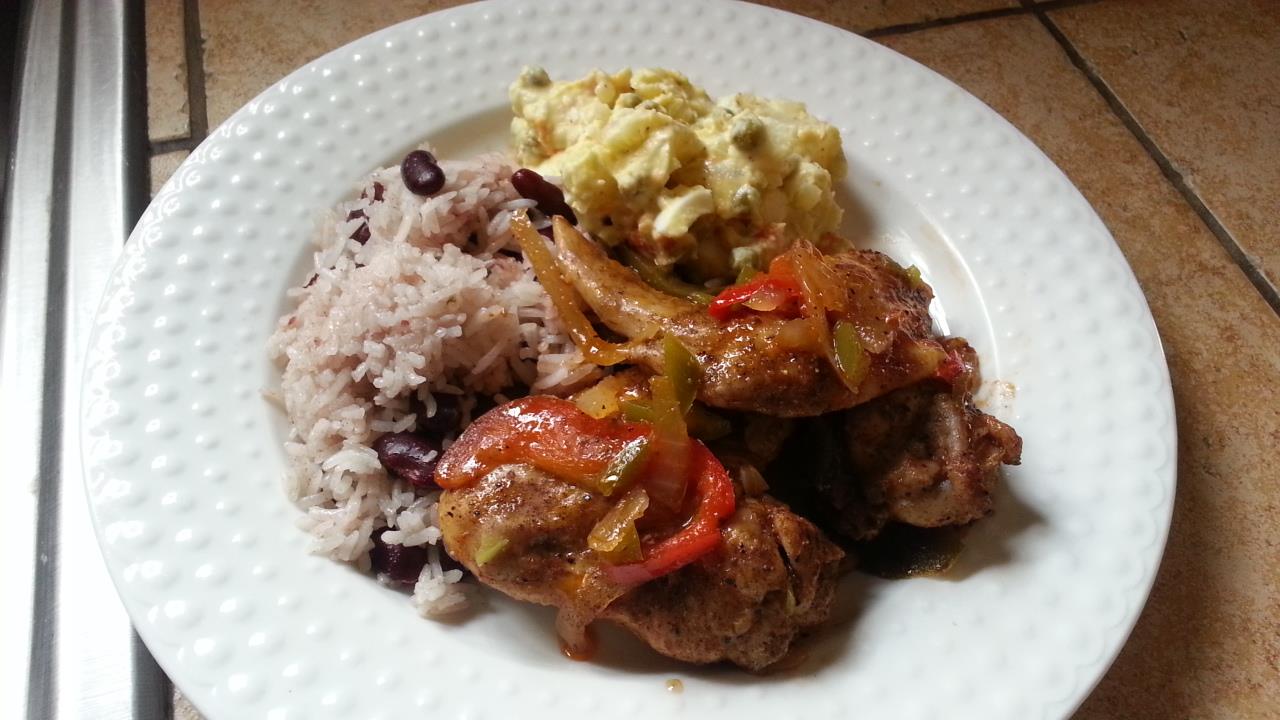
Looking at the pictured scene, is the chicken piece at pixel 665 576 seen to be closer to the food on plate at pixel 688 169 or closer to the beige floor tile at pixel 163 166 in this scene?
the food on plate at pixel 688 169

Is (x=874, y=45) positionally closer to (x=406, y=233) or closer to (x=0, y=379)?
(x=406, y=233)

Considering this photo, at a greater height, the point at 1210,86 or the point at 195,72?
the point at 195,72

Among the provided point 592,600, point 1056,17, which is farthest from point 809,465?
point 1056,17

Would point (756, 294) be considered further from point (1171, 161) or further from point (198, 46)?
point (198, 46)

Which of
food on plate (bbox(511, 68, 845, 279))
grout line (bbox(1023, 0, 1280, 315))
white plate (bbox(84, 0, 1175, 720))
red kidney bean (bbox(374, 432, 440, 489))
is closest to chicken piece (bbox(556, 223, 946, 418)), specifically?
food on plate (bbox(511, 68, 845, 279))

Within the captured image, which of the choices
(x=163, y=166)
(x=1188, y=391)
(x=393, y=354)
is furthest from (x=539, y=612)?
(x=163, y=166)

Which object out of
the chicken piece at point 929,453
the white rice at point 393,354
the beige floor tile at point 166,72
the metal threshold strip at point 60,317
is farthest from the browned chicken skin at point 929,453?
the beige floor tile at point 166,72
